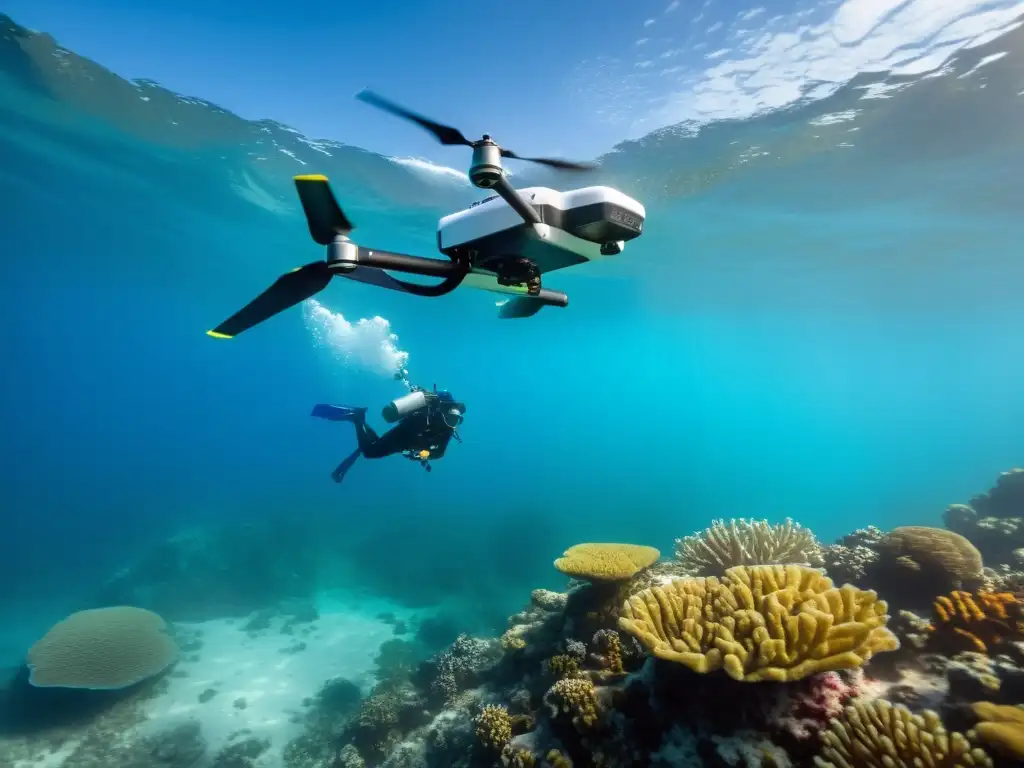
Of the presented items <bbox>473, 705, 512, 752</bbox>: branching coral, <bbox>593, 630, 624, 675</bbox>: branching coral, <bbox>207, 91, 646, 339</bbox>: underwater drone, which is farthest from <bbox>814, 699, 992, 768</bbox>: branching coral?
<bbox>207, 91, 646, 339</bbox>: underwater drone

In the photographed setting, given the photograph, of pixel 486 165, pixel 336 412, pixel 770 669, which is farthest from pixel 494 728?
pixel 336 412

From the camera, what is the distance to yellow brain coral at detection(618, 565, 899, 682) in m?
3.46

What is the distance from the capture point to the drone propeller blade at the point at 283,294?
3006mm

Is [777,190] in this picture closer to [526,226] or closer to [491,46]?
[491,46]

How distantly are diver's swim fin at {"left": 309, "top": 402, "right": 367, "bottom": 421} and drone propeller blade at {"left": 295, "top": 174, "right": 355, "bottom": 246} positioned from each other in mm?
9586

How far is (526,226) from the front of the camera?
10.3 feet

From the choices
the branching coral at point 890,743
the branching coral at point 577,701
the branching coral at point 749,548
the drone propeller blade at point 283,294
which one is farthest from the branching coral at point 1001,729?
the drone propeller blade at point 283,294

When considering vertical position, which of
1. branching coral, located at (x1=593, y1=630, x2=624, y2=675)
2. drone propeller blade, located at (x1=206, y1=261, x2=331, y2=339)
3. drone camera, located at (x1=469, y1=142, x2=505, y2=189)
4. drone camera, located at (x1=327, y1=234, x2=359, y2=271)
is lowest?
branching coral, located at (x1=593, y1=630, x2=624, y2=675)

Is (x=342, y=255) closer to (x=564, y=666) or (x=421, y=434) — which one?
(x=564, y=666)

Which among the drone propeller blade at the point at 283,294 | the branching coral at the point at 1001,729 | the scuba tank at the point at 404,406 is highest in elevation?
the drone propeller blade at the point at 283,294

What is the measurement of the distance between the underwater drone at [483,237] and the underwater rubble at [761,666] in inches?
131

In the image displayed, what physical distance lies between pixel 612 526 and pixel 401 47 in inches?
1113

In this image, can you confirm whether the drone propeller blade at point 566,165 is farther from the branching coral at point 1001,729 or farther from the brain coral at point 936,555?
the brain coral at point 936,555

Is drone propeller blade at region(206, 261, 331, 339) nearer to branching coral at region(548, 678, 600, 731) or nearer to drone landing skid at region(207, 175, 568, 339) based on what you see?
drone landing skid at region(207, 175, 568, 339)
